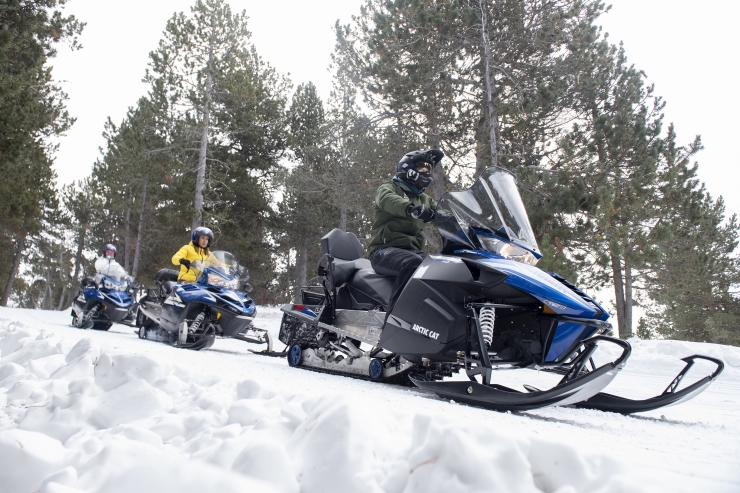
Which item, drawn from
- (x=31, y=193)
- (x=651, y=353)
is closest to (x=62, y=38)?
(x=31, y=193)

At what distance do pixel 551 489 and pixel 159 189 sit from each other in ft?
82.1

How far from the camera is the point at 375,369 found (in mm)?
5105

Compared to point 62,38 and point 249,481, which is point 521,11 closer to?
point 62,38

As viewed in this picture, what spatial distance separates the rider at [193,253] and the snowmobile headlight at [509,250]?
18.7 feet

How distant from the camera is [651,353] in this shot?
331 inches

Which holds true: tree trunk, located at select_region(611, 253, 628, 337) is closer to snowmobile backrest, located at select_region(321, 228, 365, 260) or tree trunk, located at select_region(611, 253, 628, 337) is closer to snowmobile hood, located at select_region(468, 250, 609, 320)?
snowmobile backrest, located at select_region(321, 228, 365, 260)

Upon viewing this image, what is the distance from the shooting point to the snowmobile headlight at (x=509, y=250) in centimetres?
399

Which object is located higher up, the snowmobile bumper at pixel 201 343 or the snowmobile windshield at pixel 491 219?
the snowmobile windshield at pixel 491 219

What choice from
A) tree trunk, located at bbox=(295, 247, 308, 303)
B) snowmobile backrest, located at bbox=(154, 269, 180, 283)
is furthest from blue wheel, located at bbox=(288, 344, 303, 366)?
→ tree trunk, located at bbox=(295, 247, 308, 303)

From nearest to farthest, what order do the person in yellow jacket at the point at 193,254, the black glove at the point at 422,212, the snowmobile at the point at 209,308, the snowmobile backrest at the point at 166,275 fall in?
the black glove at the point at 422,212 < the snowmobile at the point at 209,308 < the person in yellow jacket at the point at 193,254 < the snowmobile backrest at the point at 166,275

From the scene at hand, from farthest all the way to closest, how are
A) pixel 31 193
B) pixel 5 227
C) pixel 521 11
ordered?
1. pixel 5 227
2. pixel 31 193
3. pixel 521 11

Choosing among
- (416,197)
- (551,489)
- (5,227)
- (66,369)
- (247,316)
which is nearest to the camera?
(551,489)

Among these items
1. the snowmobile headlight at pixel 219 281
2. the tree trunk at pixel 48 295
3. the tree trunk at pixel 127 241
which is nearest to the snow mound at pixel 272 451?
the snowmobile headlight at pixel 219 281

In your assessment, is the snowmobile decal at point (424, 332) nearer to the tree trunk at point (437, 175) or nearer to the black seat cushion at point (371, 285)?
the black seat cushion at point (371, 285)
